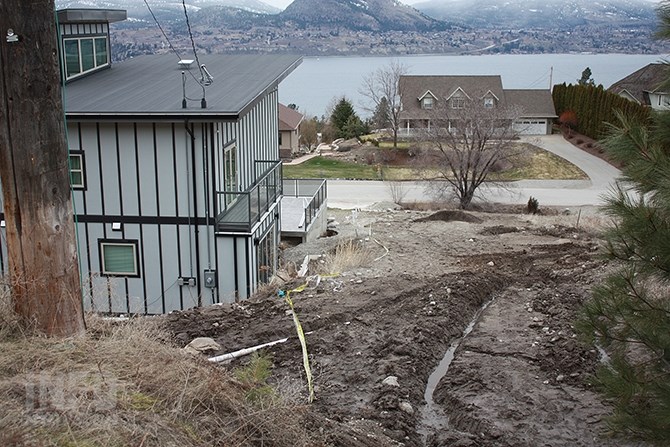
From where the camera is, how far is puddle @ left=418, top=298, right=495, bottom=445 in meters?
8.92

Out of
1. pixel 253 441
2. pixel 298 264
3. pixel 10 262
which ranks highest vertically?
pixel 10 262

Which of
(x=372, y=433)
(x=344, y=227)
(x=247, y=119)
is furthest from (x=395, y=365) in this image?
(x=344, y=227)

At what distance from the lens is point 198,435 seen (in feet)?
18.4

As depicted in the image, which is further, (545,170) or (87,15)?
(545,170)

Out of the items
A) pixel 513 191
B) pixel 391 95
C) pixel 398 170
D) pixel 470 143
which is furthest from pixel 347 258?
pixel 391 95

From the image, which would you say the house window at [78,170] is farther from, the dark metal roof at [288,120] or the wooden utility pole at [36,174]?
the dark metal roof at [288,120]

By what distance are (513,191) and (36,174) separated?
1385 inches

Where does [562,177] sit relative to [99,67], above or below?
below

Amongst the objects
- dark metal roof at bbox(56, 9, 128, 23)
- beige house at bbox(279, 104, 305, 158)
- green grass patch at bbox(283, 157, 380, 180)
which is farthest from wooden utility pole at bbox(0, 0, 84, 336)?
→ beige house at bbox(279, 104, 305, 158)

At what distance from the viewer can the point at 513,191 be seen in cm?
3962

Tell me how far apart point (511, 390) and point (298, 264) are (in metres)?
10.4

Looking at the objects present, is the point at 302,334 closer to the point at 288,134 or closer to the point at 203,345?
the point at 203,345

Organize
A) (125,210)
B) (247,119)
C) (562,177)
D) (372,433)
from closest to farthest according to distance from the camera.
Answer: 1. (372,433)
2. (125,210)
3. (247,119)
4. (562,177)

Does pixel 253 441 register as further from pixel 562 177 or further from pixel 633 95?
pixel 633 95
